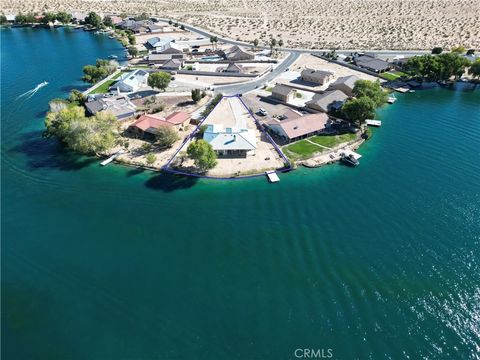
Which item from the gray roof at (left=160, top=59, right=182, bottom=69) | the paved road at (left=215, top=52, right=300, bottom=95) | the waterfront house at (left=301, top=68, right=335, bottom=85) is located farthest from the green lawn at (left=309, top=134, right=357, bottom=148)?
the gray roof at (left=160, top=59, right=182, bottom=69)

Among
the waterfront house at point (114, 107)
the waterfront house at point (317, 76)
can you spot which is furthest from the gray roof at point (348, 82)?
the waterfront house at point (114, 107)

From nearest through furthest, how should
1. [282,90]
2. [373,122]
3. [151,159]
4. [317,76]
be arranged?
[151,159] → [373,122] → [282,90] → [317,76]

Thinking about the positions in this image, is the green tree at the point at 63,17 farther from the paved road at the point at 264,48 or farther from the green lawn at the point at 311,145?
the green lawn at the point at 311,145

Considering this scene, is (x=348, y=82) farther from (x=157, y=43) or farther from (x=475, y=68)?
(x=157, y=43)

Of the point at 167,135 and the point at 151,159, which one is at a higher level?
the point at 167,135

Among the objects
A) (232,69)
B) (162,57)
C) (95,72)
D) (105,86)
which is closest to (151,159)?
(105,86)

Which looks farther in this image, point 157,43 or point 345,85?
point 157,43

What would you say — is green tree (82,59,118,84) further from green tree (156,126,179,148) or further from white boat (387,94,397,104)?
white boat (387,94,397,104)
